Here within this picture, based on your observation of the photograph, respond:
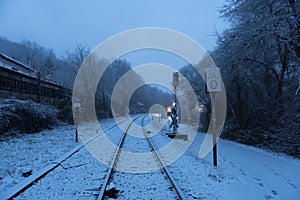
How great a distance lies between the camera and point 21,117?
16422mm

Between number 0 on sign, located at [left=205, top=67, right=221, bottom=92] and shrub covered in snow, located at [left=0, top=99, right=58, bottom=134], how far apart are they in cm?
1257

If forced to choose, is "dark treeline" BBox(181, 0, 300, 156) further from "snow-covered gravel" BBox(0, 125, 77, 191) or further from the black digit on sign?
"snow-covered gravel" BBox(0, 125, 77, 191)

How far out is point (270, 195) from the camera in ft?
16.8

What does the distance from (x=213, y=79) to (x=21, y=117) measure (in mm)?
14267

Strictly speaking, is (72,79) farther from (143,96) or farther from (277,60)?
(143,96)

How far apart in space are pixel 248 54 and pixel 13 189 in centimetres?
1227

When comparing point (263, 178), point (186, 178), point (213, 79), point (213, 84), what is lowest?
point (263, 178)

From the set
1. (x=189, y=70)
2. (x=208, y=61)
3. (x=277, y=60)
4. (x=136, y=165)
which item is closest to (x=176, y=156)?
(x=136, y=165)

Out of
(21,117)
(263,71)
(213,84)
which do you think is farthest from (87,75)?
(213,84)

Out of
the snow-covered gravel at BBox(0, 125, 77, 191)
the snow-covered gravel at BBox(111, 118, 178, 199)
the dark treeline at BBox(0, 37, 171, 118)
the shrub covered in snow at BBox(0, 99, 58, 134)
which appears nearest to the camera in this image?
the snow-covered gravel at BBox(111, 118, 178, 199)

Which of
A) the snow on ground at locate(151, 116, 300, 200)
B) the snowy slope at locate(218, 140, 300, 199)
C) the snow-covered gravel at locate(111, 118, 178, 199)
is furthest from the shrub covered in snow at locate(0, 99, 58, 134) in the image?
the snowy slope at locate(218, 140, 300, 199)

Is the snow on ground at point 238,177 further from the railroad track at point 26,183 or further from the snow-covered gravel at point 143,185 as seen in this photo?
the railroad track at point 26,183

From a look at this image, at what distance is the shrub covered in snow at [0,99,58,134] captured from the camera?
14781mm

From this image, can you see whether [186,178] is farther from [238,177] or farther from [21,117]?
[21,117]
